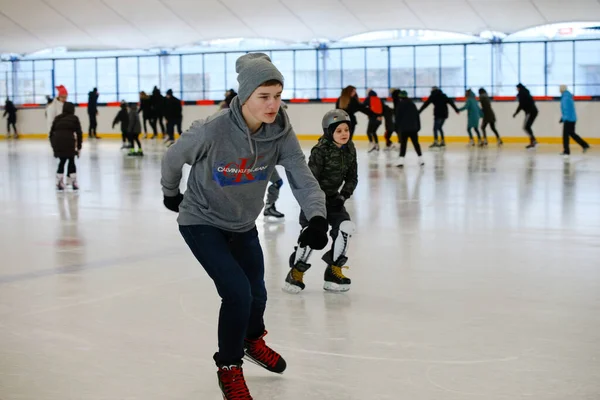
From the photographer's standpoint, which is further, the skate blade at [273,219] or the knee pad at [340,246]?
the skate blade at [273,219]

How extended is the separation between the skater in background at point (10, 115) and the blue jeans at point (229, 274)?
33149 millimetres

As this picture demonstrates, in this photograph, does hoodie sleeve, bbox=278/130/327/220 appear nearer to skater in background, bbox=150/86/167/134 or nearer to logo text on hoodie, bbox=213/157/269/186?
logo text on hoodie, bbox=213/157/269/186

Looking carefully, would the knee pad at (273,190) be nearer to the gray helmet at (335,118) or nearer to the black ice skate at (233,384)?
the gray helmet at (335,118)

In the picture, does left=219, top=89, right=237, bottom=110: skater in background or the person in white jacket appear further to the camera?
left=219, top=89, right=237, bottom=110: skater in background

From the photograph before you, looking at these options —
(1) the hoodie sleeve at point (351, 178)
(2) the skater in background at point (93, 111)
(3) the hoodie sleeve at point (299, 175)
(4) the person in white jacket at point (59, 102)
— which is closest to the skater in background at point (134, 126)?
(4) the person in white jacket at point (59, 102)

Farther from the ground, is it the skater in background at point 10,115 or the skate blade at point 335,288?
the skater in background at point 10,115

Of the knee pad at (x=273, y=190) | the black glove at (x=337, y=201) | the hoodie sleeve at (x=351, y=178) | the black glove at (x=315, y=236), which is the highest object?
the hoodie sleeve at (x=351, y=178)

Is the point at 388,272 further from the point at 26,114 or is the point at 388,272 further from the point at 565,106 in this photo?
the point at 26,114

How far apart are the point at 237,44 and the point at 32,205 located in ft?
79.3

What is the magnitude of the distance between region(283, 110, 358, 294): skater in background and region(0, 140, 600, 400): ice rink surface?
12 centimetres

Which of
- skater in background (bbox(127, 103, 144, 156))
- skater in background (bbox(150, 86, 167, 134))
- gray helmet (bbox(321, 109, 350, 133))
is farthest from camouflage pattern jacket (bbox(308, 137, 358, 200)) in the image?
skater in background (bbox(150, 86, 167, 134))

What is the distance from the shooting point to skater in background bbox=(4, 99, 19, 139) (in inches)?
1372

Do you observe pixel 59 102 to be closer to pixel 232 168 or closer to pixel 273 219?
pixel 273 219

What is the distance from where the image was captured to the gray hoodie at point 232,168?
330 cm
